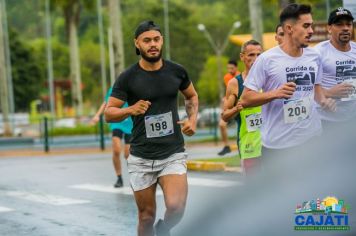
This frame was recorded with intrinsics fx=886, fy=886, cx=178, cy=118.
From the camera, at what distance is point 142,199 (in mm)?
7023

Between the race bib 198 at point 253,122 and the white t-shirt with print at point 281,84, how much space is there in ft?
7.42

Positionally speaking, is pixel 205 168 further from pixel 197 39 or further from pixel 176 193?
pixel 197 39

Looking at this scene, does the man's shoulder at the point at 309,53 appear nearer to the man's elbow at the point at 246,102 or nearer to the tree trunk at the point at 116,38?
the man's elbow at the point at 246,102

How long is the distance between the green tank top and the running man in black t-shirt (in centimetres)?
186

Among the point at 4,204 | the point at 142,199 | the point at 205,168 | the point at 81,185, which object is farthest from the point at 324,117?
the point at 205,168

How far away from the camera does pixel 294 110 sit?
670cm

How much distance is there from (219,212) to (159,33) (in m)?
2.53

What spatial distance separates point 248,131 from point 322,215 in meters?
4.70

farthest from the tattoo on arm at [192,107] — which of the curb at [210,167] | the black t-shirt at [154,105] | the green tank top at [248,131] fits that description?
the curb at [210,167]

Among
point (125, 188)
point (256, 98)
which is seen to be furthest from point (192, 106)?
point (125, 188)

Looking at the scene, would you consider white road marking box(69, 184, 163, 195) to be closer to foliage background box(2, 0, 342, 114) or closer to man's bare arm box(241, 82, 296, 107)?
man's bare arm box(241, 82, 296, 107)

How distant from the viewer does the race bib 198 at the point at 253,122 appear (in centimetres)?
913

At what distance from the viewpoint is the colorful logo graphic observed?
4.43 metres

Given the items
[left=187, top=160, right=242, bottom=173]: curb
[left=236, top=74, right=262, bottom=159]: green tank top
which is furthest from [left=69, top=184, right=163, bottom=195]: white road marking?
[left=236, top=74, right=262, bottom=159]: green tank top
